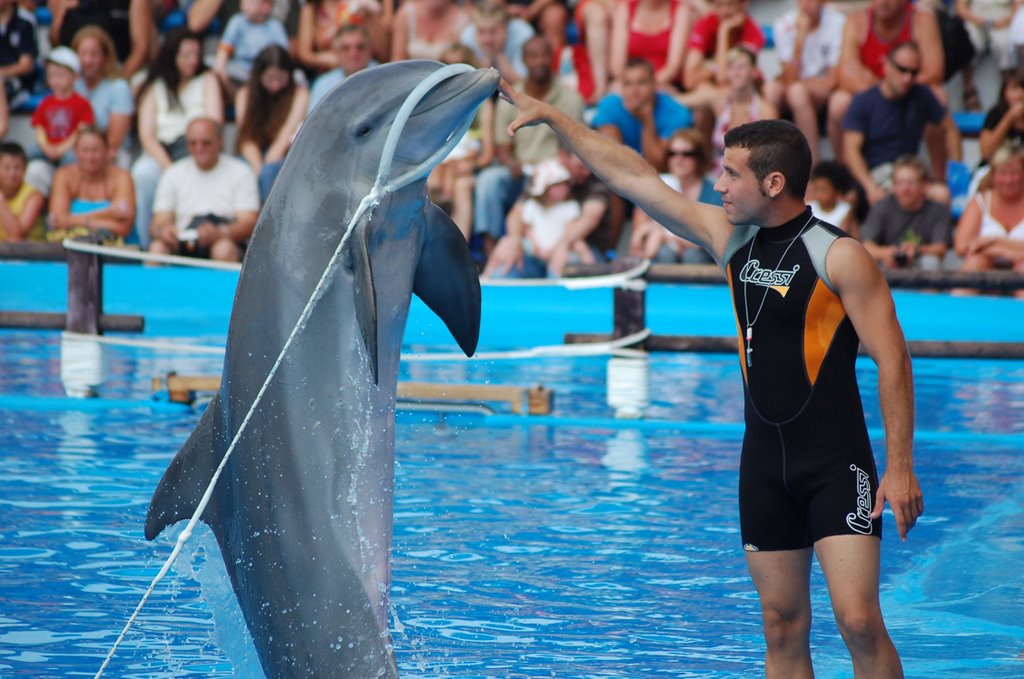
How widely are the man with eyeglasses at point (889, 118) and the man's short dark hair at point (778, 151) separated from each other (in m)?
8.72

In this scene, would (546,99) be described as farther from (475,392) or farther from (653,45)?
(475,392)

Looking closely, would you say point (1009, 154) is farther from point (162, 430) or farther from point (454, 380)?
point (162, 430)

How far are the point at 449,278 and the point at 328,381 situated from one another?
400mm

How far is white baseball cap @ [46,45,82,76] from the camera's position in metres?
14.6

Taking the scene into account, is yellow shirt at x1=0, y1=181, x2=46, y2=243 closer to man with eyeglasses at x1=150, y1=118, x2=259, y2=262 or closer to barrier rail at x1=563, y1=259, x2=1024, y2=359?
man with eyeglasses at x1=150, y1=118, x2=259, y2=262

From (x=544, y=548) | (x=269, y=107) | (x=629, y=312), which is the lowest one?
(x=544, y=548)

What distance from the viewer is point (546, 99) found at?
43.2ft

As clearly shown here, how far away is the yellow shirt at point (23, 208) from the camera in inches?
547

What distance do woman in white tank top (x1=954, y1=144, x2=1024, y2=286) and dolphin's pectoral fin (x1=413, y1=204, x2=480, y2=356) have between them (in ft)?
27.6

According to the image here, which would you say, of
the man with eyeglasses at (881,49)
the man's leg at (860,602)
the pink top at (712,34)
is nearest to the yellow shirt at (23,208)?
the pink top at (712,34)

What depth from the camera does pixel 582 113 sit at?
1326cm

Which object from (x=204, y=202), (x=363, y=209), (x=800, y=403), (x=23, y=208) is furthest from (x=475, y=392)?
(x=23, y=208)

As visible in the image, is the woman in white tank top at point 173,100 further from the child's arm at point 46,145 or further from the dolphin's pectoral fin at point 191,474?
the dolphin's pectoral fin at point 191,474

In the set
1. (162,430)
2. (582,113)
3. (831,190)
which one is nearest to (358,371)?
(162,430)
